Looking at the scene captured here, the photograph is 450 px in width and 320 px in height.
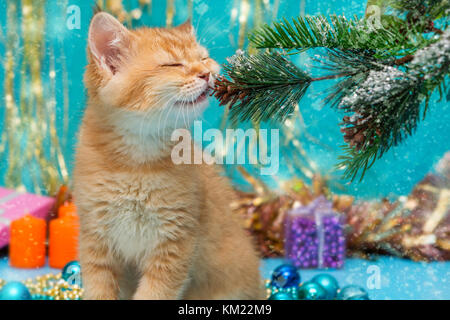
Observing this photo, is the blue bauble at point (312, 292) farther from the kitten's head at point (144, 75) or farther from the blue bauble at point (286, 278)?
the kitten's head at point (144, 75)

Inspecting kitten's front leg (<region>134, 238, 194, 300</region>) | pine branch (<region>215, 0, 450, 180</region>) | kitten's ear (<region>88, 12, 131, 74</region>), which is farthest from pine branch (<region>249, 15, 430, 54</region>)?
kitten's front leg (<region>134, 238, 194, 300</region>)

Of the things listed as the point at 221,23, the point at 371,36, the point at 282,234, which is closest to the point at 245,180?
the point at 282,234

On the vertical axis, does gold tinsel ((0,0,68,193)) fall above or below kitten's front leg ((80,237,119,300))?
above

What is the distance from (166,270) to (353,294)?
43cm

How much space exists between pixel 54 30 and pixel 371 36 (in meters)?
1.03

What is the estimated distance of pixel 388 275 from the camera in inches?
50.1

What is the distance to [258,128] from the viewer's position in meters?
1.33

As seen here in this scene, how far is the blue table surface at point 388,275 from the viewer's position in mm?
1148

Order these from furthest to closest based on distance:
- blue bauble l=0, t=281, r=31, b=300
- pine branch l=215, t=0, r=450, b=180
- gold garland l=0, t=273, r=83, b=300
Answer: gold garland l=0, t=273, r=83, b=300, blue bauble l=0, t=281, r=31, b=300, pine branch l=215, t=0, r=450, b=180

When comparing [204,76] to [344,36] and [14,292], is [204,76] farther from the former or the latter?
[14,292]

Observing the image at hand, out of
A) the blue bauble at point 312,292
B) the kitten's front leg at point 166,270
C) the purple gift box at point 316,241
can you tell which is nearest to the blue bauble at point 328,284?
the blue bauble at point 312,292

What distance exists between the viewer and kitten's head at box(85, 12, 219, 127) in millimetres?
792

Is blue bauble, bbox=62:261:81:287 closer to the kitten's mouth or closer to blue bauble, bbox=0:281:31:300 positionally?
blue bauble, bbox=0:281:31:300

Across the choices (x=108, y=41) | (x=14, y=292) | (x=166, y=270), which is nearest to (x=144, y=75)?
(x=108, y=41)
